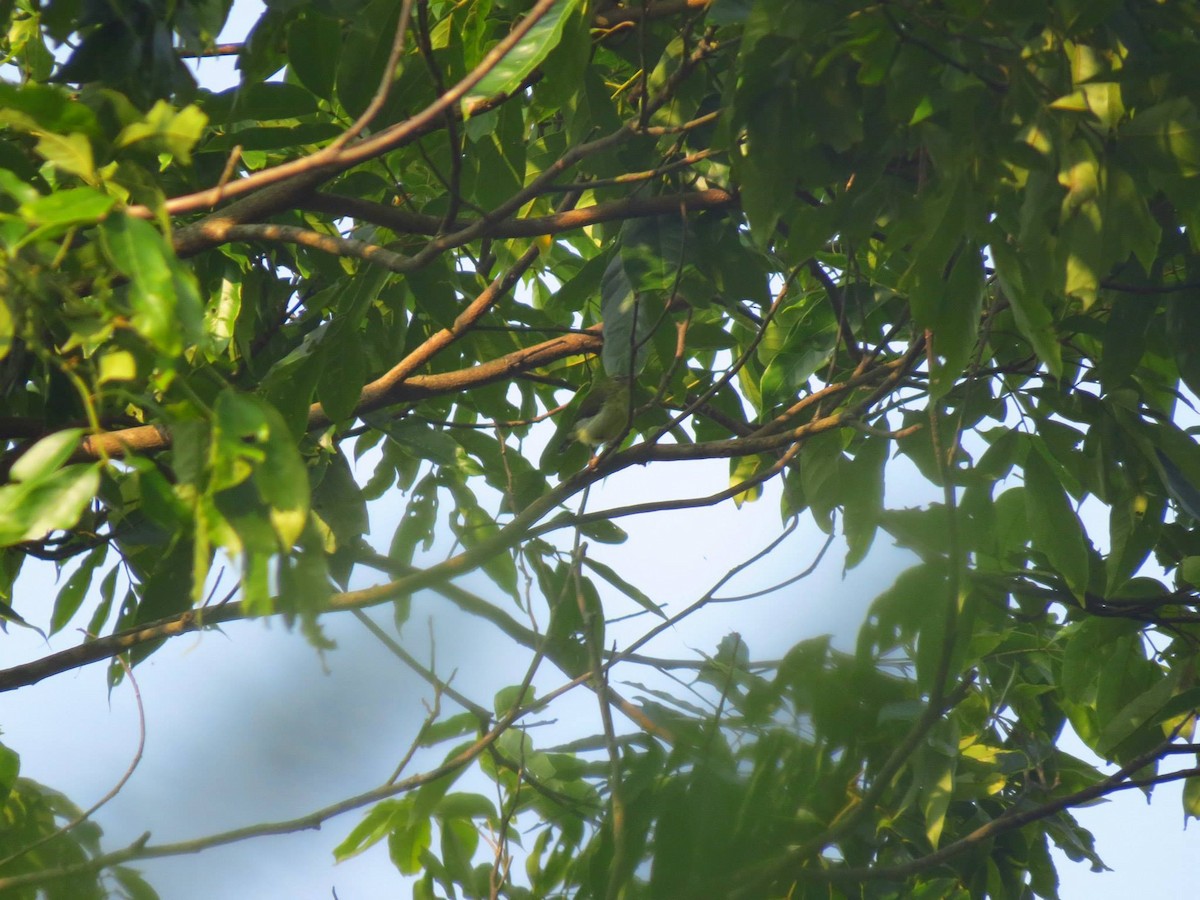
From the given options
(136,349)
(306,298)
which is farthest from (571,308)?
(136,349)

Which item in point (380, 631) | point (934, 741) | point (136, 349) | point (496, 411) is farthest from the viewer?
point (496, 411)

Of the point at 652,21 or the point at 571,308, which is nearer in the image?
the point at 652,21

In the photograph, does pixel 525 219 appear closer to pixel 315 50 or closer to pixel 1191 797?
pixel 315 50

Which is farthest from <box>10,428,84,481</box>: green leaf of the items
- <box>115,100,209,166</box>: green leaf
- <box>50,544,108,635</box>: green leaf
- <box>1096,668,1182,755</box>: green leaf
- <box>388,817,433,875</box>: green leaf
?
<box>1096,668,1182,755</box>: green leaf

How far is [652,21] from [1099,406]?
891 mm

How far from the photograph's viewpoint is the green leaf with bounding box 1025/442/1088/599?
1590mm

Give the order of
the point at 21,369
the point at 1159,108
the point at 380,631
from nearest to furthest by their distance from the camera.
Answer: the point at 380,631 < the point at 1159,108 < the point at 21,369

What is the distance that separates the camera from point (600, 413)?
185cm

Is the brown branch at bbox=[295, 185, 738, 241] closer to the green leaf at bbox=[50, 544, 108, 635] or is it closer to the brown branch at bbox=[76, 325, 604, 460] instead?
the brown branch at bbox=[76, 325, 604, 460]

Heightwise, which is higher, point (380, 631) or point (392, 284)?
point (392, 284)

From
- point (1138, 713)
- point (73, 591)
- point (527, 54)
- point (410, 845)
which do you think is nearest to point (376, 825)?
point (410, 845)

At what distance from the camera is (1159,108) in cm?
108

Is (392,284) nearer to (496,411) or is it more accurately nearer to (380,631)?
(496,411)

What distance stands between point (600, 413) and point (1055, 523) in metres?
0.74
